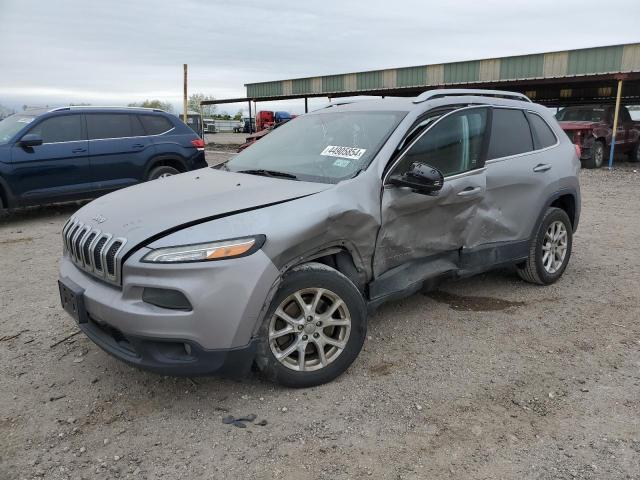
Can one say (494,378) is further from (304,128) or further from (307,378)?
(304,128)

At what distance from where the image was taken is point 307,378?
3.10 metres

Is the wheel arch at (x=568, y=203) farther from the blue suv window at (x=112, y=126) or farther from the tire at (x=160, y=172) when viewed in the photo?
the blue suv window at (x=112, y=126)

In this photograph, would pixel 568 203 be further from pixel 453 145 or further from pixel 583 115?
pixel 583 115

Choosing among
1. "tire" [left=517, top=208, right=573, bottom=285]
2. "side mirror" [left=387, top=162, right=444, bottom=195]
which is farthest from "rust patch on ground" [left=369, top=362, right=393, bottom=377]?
"tire" [left=517, top=208, right=573, bottom=285]

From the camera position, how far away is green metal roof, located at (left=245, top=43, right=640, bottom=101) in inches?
659

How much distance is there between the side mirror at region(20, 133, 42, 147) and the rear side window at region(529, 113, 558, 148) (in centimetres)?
655

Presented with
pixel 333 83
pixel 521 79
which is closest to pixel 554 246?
pixel 521 79

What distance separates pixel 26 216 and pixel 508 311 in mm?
7761

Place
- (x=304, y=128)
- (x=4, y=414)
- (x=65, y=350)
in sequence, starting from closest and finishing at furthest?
(x=4, y=414)
(x=65, y=350)
(x=304, y=128)

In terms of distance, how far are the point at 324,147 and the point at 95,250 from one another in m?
1.70

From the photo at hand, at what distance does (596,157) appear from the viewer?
587 inches

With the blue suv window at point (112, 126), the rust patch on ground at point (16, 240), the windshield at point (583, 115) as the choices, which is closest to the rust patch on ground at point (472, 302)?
the rust patch on ground at point (16, 240)

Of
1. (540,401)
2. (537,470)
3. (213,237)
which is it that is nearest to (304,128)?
(213,237)

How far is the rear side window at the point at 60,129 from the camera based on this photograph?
7820 mm
